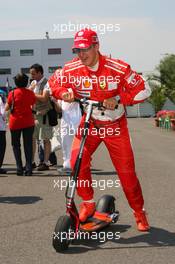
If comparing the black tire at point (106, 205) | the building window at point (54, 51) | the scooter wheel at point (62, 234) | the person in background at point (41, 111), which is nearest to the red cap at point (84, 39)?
the scooter wheel at point (62, 234)

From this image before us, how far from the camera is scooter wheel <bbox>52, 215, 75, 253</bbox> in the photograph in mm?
5023

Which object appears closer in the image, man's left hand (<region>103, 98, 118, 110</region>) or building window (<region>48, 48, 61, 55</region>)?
man's left hand (<region>103, 98, 118, 110</region>)

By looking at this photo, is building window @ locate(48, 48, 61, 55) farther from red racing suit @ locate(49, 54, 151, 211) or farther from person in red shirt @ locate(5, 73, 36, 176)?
red racing suit @ locate(49, 54, 151, 211)

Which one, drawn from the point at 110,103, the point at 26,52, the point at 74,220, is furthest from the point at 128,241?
the point at 26,52

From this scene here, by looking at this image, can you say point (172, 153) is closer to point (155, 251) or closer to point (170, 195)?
point (170, 195)

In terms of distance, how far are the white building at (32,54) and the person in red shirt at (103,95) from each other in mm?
77847

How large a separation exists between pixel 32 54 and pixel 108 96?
7984 centimetres

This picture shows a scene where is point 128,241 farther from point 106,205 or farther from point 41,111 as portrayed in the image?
Result: point 41,111

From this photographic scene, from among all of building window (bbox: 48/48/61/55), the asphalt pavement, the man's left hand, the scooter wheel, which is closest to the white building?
building window (bbox: 48/48/61/55)

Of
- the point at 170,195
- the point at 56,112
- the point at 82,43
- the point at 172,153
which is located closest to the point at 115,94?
the point at 82,43

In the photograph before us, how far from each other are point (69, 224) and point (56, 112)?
558 cm

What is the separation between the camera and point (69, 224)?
16.9 feet

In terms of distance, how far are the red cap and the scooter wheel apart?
5.45ft

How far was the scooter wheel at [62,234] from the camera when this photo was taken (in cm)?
502
